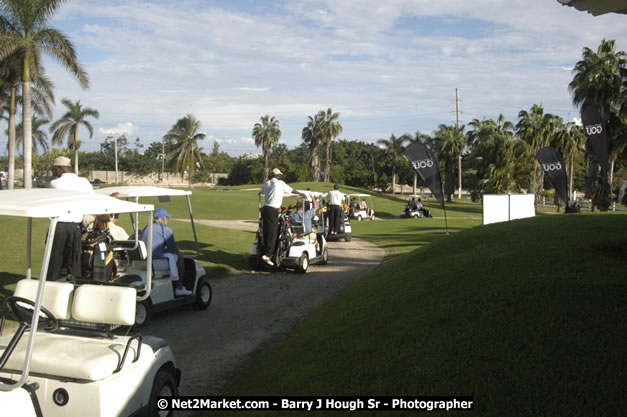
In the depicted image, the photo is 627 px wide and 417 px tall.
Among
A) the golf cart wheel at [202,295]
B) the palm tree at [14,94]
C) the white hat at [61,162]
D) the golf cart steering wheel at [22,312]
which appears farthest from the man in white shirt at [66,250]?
the palm tree at [14,94]

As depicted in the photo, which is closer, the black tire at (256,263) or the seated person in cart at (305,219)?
the black tire at (256,263)

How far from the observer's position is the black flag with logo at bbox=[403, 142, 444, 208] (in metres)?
19.7

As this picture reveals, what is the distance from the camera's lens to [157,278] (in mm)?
7988

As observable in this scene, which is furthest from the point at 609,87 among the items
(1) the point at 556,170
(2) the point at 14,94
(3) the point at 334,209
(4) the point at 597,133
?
(2) the point at 14,94

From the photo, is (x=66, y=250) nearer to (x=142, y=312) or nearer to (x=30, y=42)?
(x=142, y=312)

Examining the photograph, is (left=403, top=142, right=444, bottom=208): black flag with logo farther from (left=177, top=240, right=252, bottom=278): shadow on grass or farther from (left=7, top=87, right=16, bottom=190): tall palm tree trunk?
(left=7, top=87, right=16, bottom=190): tall palm tree trunk

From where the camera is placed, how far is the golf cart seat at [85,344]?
359 centimetres

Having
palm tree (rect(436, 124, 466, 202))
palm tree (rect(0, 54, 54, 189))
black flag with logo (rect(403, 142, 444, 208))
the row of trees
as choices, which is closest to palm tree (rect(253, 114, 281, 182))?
the row of trees

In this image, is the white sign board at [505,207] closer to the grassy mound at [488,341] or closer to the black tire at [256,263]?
the black tire at [256,263]

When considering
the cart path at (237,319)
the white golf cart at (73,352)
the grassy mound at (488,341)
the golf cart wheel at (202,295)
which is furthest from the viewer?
the golf cart wheel at (202,295)

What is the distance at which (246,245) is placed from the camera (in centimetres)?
1848

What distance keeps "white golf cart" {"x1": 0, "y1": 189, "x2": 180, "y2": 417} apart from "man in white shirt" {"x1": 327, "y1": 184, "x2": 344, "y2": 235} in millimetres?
16351

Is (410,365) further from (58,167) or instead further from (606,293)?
(58,167)

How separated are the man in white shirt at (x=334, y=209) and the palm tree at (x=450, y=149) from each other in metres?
55.1
